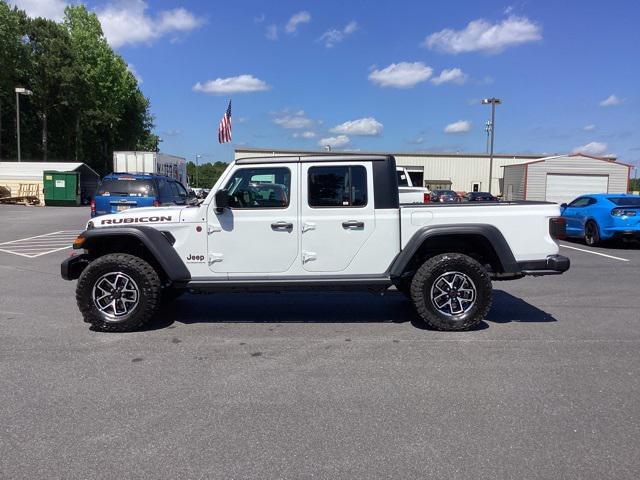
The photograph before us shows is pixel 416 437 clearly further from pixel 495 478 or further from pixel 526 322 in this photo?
pixel 526 322

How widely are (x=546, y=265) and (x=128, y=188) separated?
32.6 ft

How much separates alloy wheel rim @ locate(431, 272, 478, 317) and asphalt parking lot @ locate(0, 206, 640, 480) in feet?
0.96

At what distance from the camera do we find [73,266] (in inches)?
236

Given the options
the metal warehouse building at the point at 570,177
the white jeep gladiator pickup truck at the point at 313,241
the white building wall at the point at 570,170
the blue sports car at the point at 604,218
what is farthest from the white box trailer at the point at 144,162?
the white building wall at the point at 570,170

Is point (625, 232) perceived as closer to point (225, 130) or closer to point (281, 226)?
point (281, 226)

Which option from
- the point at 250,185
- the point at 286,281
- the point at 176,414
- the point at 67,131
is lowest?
the point at 176,414

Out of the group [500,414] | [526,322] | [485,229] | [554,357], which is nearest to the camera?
[500,414]

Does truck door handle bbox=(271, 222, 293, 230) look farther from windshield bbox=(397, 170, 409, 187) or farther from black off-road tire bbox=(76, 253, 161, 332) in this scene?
windshield bbox=(397, 170, 409, 187)

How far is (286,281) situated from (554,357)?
9.09 ft

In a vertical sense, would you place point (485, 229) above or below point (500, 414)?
above

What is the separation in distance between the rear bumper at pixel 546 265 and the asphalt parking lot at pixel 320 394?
0.68 meters

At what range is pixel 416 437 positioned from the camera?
3.43 metres

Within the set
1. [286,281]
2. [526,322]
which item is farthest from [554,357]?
[286,281]

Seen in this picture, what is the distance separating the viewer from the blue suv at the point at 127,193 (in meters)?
12.4
